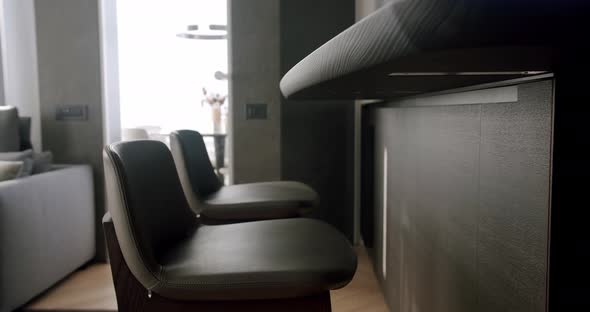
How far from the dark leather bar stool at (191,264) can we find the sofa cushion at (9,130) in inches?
96.5

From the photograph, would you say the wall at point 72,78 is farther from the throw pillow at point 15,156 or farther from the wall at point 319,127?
the wall at point 319,127

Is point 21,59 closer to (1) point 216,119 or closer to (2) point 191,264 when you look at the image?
(1) point 216,119

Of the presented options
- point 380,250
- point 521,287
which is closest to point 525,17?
point 521,287

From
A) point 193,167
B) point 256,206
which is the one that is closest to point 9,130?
point 193,167

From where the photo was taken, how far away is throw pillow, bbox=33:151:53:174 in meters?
3.14

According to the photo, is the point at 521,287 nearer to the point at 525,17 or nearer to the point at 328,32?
the point at 525,17

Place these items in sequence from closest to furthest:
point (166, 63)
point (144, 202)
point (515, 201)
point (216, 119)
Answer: point (515, 201)
point (144, 202)
point (216, 119)
point (166, 63)

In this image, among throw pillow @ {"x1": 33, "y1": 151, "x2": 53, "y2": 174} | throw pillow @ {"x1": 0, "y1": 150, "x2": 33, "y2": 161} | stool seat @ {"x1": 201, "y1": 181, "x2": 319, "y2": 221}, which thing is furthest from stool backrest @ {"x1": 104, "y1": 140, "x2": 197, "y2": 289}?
throw pillow @ {"x1": 33, "y1": 151, "x2": 53, "y2": 174}

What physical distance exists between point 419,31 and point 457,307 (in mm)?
919

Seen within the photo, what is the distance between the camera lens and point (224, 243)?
1.22m

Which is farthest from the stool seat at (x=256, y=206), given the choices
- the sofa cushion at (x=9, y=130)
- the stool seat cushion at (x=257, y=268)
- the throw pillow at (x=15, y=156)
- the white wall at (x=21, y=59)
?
the white wall at (x=21, y=59)

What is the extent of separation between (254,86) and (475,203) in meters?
2.77

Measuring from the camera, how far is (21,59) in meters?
3.60

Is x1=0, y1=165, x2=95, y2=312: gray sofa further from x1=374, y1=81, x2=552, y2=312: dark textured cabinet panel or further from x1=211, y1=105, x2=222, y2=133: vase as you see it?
x1=374, y1=81, x2=552, y2=312: dark textured cabinet panel
